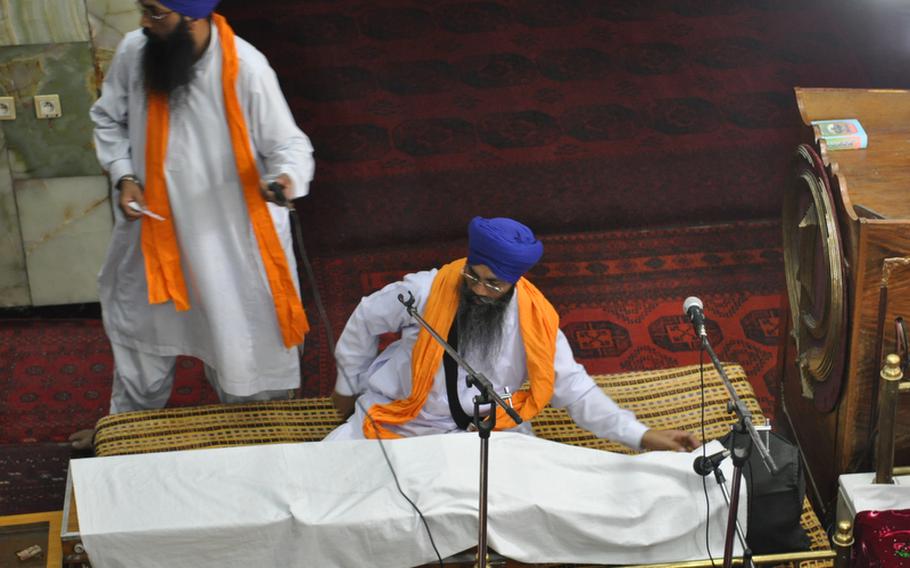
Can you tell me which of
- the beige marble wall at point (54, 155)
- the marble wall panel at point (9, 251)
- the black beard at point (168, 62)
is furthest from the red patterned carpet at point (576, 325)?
the black beard at point (168, 62)

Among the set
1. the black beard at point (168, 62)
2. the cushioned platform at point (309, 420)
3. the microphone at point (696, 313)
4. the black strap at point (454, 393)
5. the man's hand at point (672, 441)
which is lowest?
the cushioned platform at point (309, 420)

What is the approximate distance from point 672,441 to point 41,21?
2885 mm

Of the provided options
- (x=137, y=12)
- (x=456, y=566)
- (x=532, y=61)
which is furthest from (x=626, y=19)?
(x=456, y=566)

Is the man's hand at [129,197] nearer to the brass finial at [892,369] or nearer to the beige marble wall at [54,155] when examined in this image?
the beige marble wall at [54,155]

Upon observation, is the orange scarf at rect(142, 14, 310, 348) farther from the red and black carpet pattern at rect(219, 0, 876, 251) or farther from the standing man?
the red and black carpet pattern at rect(219, 0, 876, 251)

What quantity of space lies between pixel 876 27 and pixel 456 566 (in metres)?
5.23

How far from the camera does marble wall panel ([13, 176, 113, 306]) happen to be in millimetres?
5141

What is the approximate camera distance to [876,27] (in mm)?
7398

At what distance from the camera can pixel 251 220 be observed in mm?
4031

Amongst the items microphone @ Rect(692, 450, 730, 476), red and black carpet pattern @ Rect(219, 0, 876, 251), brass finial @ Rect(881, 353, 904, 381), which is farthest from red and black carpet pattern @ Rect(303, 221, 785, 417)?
microphone @ Rect(692, 450, 730, 476)

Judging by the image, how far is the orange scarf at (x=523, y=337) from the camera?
3740 mm

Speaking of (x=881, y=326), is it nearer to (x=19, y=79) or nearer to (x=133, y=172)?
(x=133, y=172)

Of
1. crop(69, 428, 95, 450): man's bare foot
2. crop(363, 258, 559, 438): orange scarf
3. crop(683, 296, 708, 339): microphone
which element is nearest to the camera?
crop(683, 296, 708, 339): microphone

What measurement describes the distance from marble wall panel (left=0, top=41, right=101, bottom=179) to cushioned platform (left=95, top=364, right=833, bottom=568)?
4.46 feet
